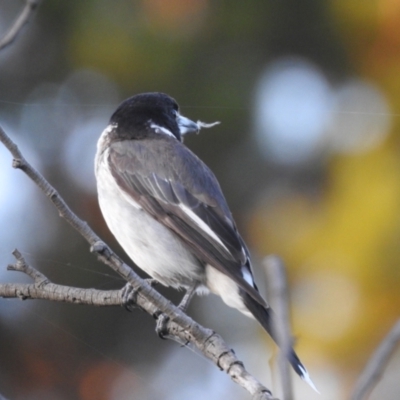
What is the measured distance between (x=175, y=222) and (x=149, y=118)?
0.92m

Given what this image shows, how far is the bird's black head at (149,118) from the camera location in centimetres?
345

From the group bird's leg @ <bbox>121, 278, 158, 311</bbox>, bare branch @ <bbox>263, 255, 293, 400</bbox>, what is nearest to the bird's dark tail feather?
bird's leg @ <bbox>121, 278, 158, 311</bbox>

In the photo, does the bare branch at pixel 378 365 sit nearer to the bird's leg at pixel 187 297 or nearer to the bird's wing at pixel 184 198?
the bird's wing at pixel 184 198

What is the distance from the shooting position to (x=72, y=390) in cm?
405

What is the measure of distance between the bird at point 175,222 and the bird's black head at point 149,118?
0.12m

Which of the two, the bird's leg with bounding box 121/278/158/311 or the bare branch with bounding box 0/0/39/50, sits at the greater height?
the bare branch with bounding box 0/0/39/50

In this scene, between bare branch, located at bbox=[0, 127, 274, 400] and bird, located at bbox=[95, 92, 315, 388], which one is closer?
bare branch, located at bbox=[0, 127, 274, 400]

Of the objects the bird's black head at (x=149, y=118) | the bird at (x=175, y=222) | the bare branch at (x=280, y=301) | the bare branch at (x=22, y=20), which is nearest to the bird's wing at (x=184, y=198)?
the bird at (x=175, y=222)

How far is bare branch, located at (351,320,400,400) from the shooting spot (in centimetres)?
89

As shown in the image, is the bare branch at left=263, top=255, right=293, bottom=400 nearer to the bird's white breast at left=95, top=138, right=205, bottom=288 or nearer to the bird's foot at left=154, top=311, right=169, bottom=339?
the bird's foot at left=154, top=311, right=169, bottom=339

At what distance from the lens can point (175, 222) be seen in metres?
2.83

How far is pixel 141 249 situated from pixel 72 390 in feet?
5.36

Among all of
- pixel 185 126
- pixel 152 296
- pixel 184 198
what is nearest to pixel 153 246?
pixel 184 198

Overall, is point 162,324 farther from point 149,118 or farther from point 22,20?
point 22,20
